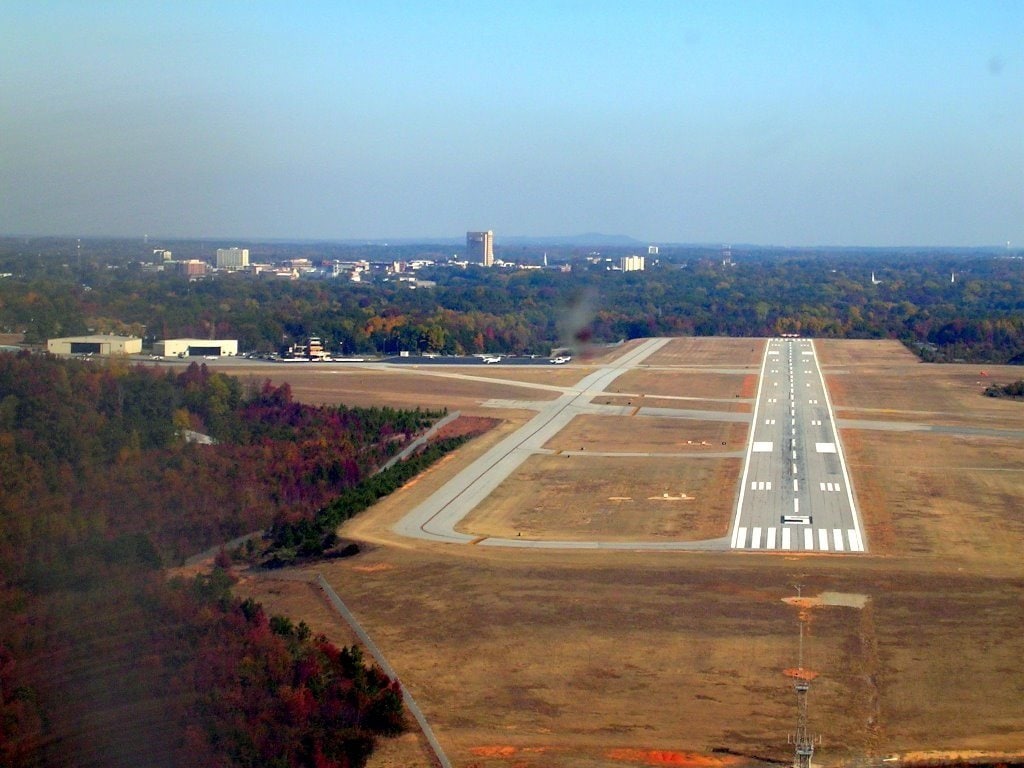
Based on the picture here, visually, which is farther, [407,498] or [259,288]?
[259,288]

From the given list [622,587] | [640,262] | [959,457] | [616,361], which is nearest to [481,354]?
[616,361]

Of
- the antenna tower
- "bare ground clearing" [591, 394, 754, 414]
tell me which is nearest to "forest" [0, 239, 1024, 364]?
"bare ground clearing" [591, 394, 754, 414]

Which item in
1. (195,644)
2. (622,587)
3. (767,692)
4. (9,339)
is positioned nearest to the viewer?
(195,644)

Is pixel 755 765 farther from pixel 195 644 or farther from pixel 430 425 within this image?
pixel 430 425

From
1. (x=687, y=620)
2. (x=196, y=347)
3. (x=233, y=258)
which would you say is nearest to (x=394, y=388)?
(x=196, y=347)

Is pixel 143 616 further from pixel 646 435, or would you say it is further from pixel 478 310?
pixel 478 310

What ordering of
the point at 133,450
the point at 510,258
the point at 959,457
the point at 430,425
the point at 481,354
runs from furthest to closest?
1. the point at 510,258
2. the point at 481,354
3. the point at 430,425
4. the point at 959,457
5. the point at 133,450

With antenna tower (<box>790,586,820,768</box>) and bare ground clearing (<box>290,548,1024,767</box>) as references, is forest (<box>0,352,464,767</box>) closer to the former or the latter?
bare ground clearing (<box>290,548,1024,767</box>)
